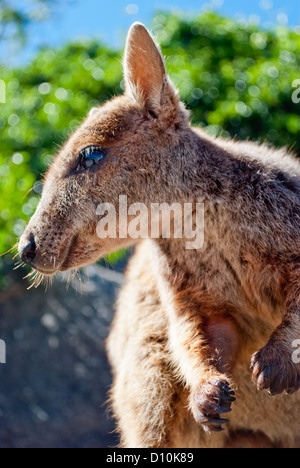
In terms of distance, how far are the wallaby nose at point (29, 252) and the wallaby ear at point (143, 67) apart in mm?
1139

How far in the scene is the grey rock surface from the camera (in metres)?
6.14

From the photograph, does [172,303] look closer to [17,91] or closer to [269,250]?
[269,250]

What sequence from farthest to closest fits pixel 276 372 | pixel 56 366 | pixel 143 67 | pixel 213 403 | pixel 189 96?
1. pixel 189 96
2. pixel 56 366
3. pixel 143 67
4. pixel 213 403
5. pixel 276 372

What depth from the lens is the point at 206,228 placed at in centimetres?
343

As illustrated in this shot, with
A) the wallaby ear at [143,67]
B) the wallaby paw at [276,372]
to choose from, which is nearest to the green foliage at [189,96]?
the wallaby ear at [143,67]

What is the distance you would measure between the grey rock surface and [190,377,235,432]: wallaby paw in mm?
3219

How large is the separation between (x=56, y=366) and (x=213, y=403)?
3729 mm

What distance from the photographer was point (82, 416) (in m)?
6.27

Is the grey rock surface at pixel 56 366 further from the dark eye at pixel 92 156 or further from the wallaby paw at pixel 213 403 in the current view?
the wallaby paw at pixel 213 403

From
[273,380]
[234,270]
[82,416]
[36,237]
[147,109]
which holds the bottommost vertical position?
[82,416]

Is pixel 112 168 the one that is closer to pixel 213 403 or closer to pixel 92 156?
pixel 92 156

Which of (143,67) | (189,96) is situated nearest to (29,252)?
(143,67)
